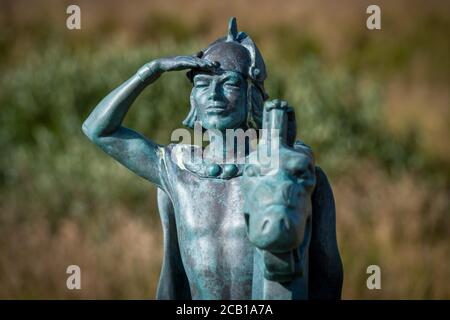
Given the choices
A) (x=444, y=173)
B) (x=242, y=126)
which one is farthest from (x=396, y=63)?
(x=242, y=126)

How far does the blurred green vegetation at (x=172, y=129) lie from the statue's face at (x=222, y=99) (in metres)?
4.86

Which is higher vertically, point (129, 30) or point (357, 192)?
point (129, 30)

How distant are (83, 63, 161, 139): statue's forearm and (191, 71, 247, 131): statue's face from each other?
214 mm

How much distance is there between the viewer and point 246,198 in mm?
4336

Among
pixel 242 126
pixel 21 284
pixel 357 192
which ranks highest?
pixel 242 126

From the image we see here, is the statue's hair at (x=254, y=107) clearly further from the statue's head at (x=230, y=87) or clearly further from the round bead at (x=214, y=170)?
the round bead at (x=214, y=170)

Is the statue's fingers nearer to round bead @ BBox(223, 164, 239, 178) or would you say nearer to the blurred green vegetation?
round bead @ BBox(223, 164, 239, 178)

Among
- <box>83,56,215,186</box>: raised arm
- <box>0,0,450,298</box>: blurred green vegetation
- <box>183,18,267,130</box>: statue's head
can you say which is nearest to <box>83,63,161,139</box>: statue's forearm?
<box>83,56,215,186</box>: raised arm

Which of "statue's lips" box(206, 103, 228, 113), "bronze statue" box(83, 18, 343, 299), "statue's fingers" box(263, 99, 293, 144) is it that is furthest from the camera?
"statue's lips" box(206, 103, 228, 113)

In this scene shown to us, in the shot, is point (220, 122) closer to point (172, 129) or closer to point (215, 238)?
point (215, 238)

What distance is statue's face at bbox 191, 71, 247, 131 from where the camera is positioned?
478 cm
